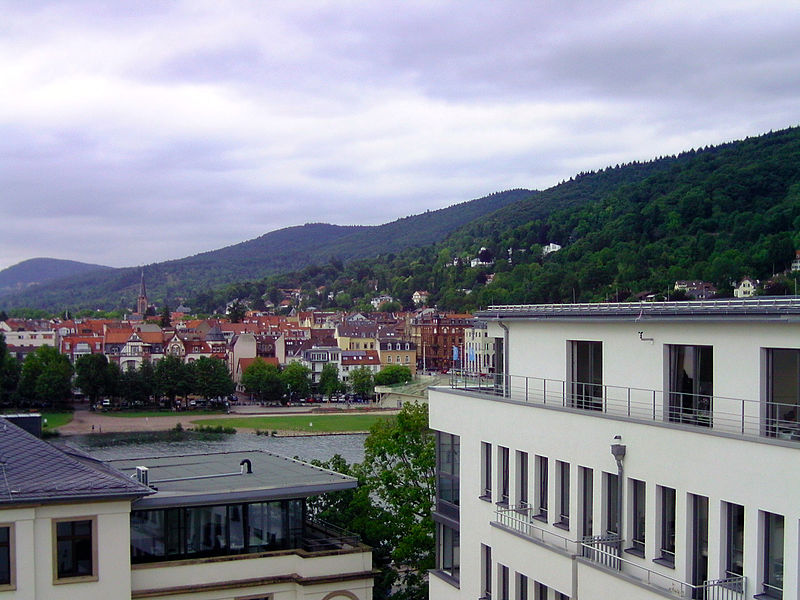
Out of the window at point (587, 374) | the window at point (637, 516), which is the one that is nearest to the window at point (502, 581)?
the window at point (587, 374)

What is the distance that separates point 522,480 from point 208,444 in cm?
6705

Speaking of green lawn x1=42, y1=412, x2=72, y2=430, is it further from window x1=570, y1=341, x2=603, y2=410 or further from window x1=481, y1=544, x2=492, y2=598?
window x1=570, y1=341, x2=603, y2=410

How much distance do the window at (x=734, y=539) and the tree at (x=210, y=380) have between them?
104 m

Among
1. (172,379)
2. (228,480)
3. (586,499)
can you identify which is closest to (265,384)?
(172,379)

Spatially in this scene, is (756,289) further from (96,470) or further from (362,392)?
(96,470)

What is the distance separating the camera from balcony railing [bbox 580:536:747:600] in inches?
420

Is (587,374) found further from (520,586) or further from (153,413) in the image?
(153,413)

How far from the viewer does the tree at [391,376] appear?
12444 cm

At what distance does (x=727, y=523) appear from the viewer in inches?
430

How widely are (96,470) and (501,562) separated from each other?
286 inches

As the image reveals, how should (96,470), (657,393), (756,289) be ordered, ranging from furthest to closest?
(756,289), (96,470), (657,393)

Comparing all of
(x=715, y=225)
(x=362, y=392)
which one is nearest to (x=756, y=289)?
(x=715, y=225)

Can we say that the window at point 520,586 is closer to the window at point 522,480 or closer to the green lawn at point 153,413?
the window at point 522,480

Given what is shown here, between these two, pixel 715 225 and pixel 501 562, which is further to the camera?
pixel 715 225
